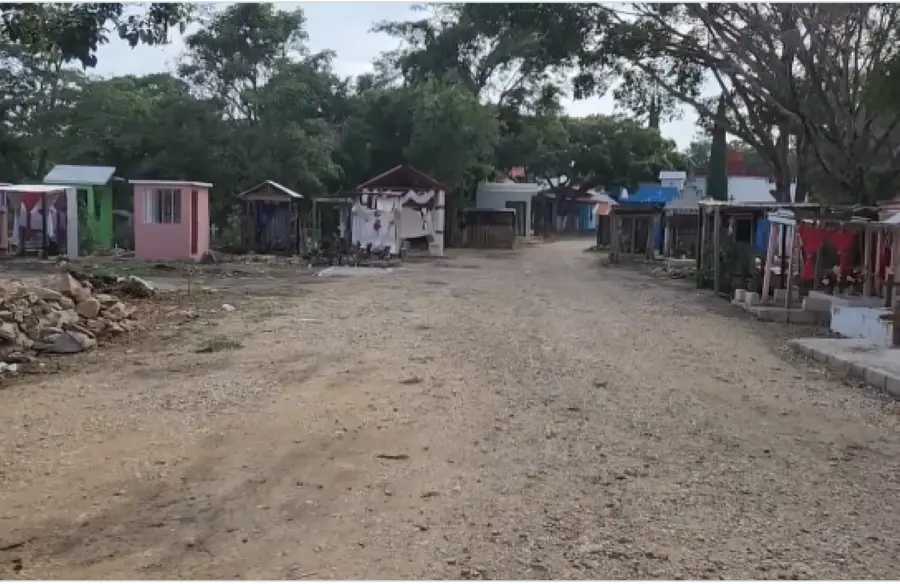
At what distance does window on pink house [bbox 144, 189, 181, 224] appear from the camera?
27812mm

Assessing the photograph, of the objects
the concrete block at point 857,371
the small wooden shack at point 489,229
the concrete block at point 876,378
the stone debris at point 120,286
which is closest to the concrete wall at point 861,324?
the concrete block at point 857,371

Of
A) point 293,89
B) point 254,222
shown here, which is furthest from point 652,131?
point 254,222

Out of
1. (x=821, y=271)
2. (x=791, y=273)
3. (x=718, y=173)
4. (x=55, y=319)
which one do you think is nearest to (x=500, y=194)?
(x=718, y=173)

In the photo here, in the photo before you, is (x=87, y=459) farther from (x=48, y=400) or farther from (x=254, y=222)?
(x=254, y=222)

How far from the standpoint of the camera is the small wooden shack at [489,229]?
4197 cm

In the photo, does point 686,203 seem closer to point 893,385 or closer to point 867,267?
point 867,267

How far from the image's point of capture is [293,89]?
3369 centimetres

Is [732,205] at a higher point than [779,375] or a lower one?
higher

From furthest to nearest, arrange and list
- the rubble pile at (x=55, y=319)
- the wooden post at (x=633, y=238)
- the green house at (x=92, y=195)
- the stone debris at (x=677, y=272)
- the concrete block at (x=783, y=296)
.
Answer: the wooden post at (x=633, y=238), the green house at (x=92, y=195), the stone debris at (x=677, y=272), the concrete block at (x=783, y=296), the rubble pile at (x=55, y=319)

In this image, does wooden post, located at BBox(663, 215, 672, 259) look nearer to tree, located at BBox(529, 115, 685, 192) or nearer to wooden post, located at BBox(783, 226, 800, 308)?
wooden post, located at BBox(783, 226, 800, 308)

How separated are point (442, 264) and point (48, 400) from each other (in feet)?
67.3

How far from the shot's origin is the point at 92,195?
3161cm

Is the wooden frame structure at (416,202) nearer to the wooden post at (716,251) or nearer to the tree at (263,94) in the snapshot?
the tree at (263,94)

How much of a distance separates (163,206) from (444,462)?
77.0ft
